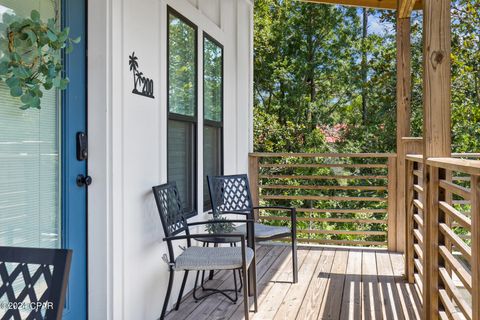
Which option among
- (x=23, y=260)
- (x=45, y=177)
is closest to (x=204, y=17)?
(x=45, y=177)

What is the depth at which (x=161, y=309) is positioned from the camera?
3068mm

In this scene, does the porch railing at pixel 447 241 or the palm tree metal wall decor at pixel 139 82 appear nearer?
the porch railing at pixel 447 241

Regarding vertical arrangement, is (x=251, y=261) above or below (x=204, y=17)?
below

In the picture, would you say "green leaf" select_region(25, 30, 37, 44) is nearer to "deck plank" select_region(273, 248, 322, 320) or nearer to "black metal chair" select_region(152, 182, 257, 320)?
"black metal chair" select_region(152, 182, 257, 320)

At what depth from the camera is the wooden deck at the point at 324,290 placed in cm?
306

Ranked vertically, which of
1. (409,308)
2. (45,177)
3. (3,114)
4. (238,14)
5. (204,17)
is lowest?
(409,308)

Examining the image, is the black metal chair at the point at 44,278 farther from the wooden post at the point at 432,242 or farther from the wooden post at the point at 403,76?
the wooden post at the point at 403,76

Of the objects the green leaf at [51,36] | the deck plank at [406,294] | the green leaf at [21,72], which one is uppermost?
the green leaf at [51,36]

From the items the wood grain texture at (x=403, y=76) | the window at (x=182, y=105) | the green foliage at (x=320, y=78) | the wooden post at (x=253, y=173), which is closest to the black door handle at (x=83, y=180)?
the window at (x=182, y=105)

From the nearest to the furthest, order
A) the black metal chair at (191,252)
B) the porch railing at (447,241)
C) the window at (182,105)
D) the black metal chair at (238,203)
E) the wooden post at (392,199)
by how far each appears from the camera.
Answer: the porch railing at (447,241), the black metal chair at (191,252), the window at (182,105), the black metal chair at (238,203), the wooden post at (392,199)

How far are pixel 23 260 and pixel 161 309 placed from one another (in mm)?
1962

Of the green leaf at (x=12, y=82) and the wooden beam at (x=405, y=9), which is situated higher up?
the wooden beam at (x=405, y=9)

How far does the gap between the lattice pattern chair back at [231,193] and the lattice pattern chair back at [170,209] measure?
0.76 m

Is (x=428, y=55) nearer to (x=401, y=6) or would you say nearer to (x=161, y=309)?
(x=401, y=6)
